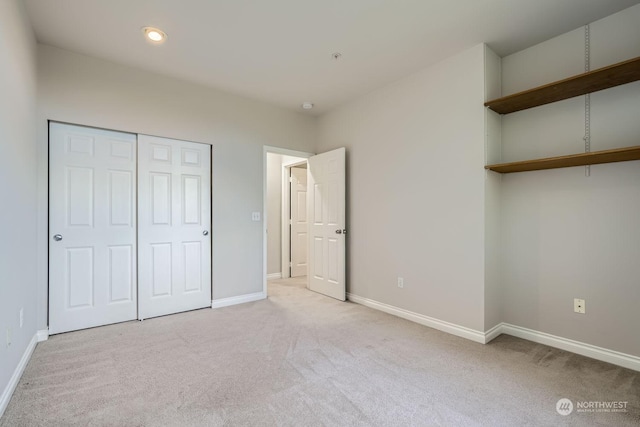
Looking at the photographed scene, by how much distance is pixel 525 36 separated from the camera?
2576mm

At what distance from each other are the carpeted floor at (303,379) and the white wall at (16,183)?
0.37m

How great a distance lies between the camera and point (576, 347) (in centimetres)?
246

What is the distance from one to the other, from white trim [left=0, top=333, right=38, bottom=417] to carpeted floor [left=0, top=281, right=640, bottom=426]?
40 millimetres

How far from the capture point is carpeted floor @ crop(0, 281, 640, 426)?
169 cm

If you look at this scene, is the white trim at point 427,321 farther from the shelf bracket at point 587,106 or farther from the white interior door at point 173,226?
the white interior door at point 173,226

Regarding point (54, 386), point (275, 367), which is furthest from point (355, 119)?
point (54, 386)

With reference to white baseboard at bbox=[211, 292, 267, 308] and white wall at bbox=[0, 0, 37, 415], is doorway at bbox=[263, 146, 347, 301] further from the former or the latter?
white wall at bbox=[0, 0, 37, 415]

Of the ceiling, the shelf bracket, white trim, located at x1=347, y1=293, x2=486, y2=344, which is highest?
the ceiling

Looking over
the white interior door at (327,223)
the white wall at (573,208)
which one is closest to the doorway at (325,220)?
the white interior door at (327,223)

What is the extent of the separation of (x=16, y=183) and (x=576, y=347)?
4.38m

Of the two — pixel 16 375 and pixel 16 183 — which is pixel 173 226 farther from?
pixel 16 375

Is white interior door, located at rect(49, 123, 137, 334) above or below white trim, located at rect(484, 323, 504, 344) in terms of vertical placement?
above

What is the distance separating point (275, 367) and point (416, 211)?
6.70 ft

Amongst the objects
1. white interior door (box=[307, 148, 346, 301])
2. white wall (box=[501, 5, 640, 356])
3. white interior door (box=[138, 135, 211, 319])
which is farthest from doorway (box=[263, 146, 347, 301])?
white wall (box=[501, 5, 640, 356])
